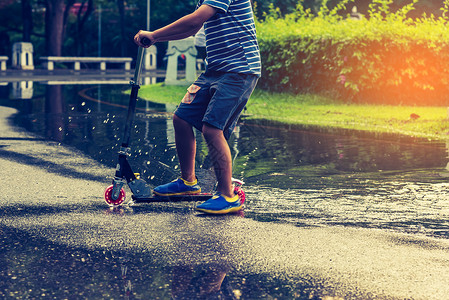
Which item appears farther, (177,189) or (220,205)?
(177,189)

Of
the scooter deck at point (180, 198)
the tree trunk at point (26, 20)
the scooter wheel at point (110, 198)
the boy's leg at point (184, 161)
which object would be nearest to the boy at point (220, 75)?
the boy's leg at point (184, 161)

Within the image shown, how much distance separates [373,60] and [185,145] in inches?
427

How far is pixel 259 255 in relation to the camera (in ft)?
15.3

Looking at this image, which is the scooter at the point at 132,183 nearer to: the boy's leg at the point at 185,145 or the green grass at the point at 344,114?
the boy's leg at the point at 185,145

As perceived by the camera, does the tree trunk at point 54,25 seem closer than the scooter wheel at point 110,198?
No

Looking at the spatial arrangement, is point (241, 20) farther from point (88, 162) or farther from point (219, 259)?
point (88, 162)

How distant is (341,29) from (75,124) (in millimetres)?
7129

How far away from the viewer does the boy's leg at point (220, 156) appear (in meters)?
5.76

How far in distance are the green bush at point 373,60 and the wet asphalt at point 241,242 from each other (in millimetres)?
10625

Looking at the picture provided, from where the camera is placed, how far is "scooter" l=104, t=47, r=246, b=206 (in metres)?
5.85

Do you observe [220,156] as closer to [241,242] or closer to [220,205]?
[220,205]

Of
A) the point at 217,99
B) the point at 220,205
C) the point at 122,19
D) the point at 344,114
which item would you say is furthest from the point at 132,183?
the point at 122,19

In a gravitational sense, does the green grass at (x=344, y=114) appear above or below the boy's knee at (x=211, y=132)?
below

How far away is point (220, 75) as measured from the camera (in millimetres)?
5812
